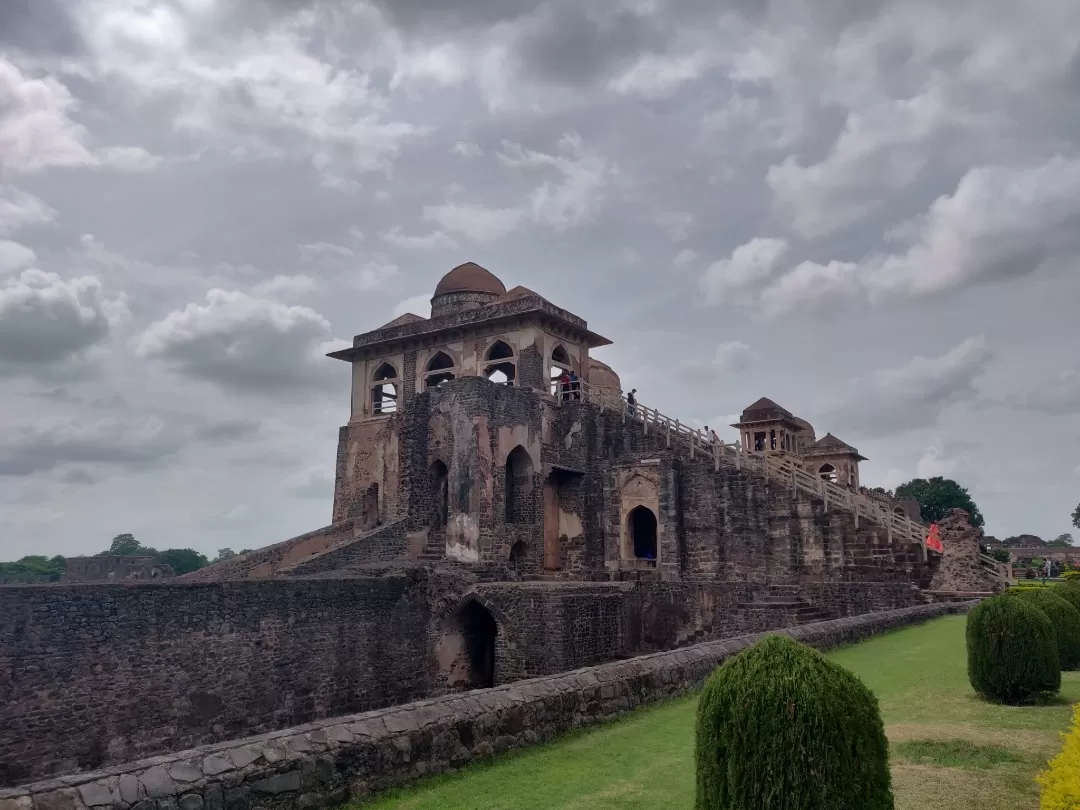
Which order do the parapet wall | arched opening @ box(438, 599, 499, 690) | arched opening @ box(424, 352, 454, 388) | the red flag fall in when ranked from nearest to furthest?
the parapet wall < arched opening @ box(438, 599, 499, 690) < the red flag < arched opening @ box(424, 352, 454, 388)

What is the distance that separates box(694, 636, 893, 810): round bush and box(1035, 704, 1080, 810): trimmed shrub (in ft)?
2.39

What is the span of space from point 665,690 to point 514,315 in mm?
21965

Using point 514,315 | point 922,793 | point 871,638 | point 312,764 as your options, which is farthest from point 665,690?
point 514,315

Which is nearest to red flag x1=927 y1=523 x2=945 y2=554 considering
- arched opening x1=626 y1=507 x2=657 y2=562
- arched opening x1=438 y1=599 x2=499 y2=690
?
arched opening x1=626 y1=507 x2=657 y2=562

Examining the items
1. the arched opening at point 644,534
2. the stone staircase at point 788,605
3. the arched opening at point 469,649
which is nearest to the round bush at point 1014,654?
the stone staircase at point 788,605

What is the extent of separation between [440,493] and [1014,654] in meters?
18.2

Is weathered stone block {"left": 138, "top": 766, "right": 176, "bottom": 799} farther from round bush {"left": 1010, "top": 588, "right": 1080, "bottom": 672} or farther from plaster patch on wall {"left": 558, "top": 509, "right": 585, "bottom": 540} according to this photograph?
plaster patch on wall {"left": 558, "top": 509, "right": 585, "bottom": 540}

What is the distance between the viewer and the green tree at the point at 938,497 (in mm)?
69125

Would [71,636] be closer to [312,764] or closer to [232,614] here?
[232,614]

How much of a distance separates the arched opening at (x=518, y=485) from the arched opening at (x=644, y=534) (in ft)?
13.4

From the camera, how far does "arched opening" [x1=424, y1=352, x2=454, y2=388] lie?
1264 inches

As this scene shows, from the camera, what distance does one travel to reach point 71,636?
1177 cm

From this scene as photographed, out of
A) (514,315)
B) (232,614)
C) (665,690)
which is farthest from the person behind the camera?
(514,315)

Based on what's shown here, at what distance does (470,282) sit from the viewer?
3428cm
